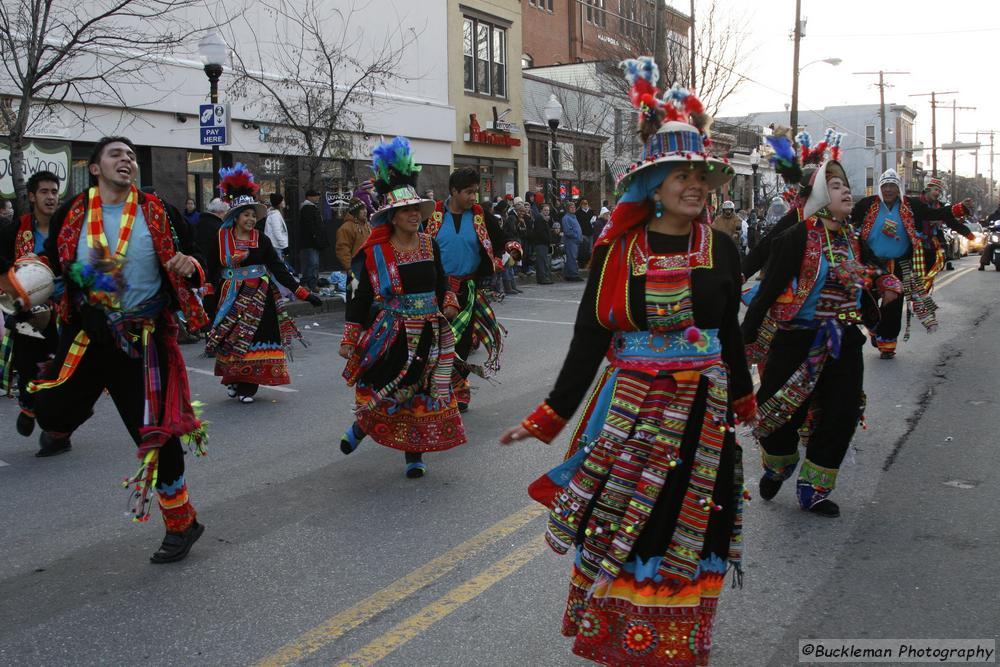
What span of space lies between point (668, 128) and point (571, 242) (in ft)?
62.8

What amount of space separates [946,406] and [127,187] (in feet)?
22.0

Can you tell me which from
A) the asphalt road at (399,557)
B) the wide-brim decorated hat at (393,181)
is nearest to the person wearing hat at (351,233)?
the asphalt road at (399,557)

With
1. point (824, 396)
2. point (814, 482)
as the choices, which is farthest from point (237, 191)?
point (814, 482)

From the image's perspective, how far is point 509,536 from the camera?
195 inches

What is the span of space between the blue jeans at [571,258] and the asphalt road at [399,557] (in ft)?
48.8

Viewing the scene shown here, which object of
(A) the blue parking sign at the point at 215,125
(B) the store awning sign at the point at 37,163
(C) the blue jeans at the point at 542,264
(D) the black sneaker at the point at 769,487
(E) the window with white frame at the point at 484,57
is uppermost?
(E) the window with white frame at the point at 484,57

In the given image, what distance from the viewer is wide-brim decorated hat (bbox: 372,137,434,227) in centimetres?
609

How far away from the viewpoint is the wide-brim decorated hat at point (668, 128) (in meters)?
3.34

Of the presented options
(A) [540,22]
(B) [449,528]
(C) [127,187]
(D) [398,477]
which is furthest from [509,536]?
(A) [540,22]

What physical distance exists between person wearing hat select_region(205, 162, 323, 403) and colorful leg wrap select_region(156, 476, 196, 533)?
401 centimetres

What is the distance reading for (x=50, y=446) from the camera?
6891 millimetres

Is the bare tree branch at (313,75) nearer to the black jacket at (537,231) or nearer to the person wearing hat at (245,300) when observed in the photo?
the black jacket at (537,231)

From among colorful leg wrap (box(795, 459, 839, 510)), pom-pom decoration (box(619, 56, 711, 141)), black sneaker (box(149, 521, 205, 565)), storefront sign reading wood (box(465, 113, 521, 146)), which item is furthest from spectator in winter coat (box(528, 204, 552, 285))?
pom-pom decoration (box(619, 56, 711, 141))

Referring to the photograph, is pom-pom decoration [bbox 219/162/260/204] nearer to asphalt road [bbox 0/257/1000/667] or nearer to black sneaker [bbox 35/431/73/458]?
asphalt road [bbox 0/257/1000/667]
